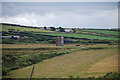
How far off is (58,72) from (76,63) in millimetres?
4305

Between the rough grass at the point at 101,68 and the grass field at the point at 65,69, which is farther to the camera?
the rough grass at the point at 101,68

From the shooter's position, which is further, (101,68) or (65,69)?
(101,68)

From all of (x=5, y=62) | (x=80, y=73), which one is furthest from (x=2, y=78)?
(x=80, y=73)

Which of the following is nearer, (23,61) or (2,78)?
(2,78)

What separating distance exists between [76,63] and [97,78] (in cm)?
650

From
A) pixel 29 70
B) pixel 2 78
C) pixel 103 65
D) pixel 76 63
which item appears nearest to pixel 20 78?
pixel 2 78

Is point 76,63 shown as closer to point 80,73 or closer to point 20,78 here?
point 80,73

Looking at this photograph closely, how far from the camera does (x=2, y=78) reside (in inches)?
557

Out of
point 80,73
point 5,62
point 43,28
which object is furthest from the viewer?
point 43,28

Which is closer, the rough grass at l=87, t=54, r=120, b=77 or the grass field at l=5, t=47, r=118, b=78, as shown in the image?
the grass field at l=5, t=47, r=118, b=78

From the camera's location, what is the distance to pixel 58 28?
54.0m

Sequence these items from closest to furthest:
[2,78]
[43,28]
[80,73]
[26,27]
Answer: [2,78], [80,73], [26,27], [43,28]

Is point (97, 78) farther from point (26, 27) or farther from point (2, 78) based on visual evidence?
point (26, 27)

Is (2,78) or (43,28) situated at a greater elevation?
(43,28)
